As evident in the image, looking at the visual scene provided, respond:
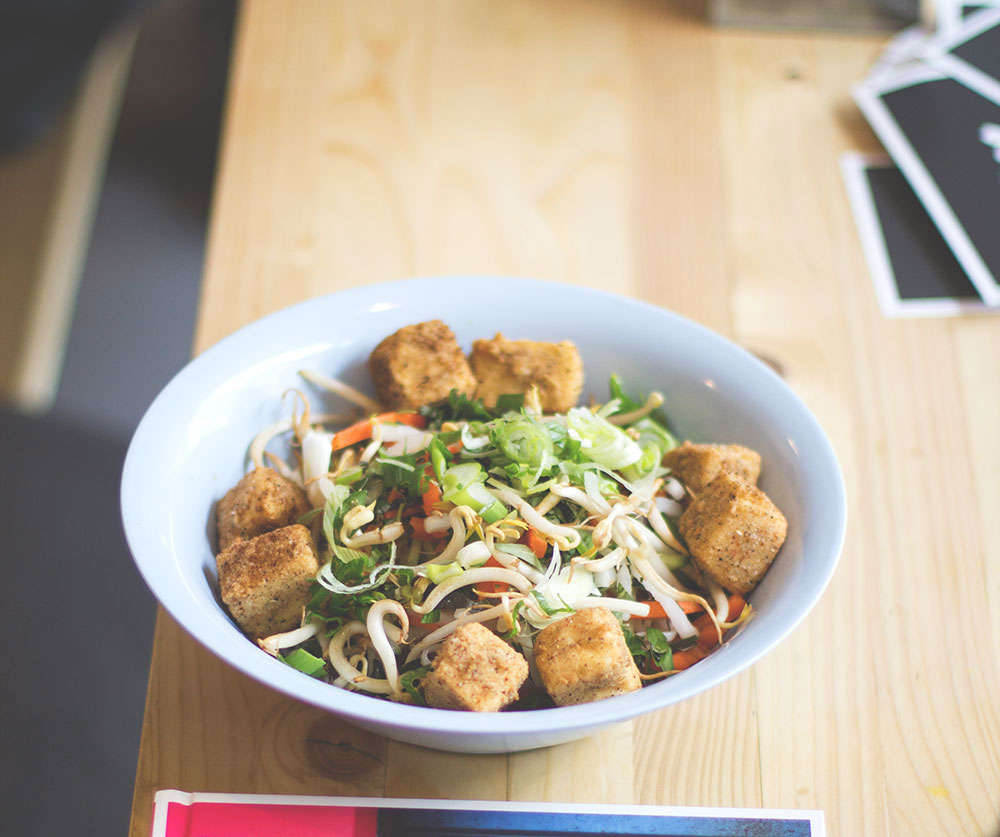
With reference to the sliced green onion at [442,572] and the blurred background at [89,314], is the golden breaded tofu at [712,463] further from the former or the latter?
the blurred background at [89,314]

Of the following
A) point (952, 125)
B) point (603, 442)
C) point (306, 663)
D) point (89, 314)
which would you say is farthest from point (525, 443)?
point (89, 314)

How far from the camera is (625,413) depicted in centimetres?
121

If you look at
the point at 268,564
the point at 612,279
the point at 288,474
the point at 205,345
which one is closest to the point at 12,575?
the point at 205,345

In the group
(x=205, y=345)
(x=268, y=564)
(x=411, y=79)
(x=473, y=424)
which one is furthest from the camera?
(x=411, y=79)

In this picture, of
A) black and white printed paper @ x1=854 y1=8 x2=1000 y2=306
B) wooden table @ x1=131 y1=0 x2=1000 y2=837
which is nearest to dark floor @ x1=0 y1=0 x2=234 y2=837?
wooden table @ x1=131 y1=0 x2=1000 y2=837

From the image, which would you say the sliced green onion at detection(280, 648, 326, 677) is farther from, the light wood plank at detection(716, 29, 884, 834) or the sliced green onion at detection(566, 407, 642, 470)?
the light wood plank at detection(716, 29, 884, 834)

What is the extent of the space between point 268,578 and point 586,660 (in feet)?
1.16

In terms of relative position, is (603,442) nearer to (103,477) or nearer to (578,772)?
(578,772)

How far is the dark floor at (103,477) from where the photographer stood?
5.21ft

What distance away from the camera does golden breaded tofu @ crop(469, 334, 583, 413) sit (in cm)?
119

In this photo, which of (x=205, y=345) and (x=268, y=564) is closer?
(x=268, y=564)

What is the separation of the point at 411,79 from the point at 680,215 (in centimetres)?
65

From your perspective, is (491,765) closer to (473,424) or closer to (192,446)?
(473,424)

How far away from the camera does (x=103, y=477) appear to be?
1.93 meters
